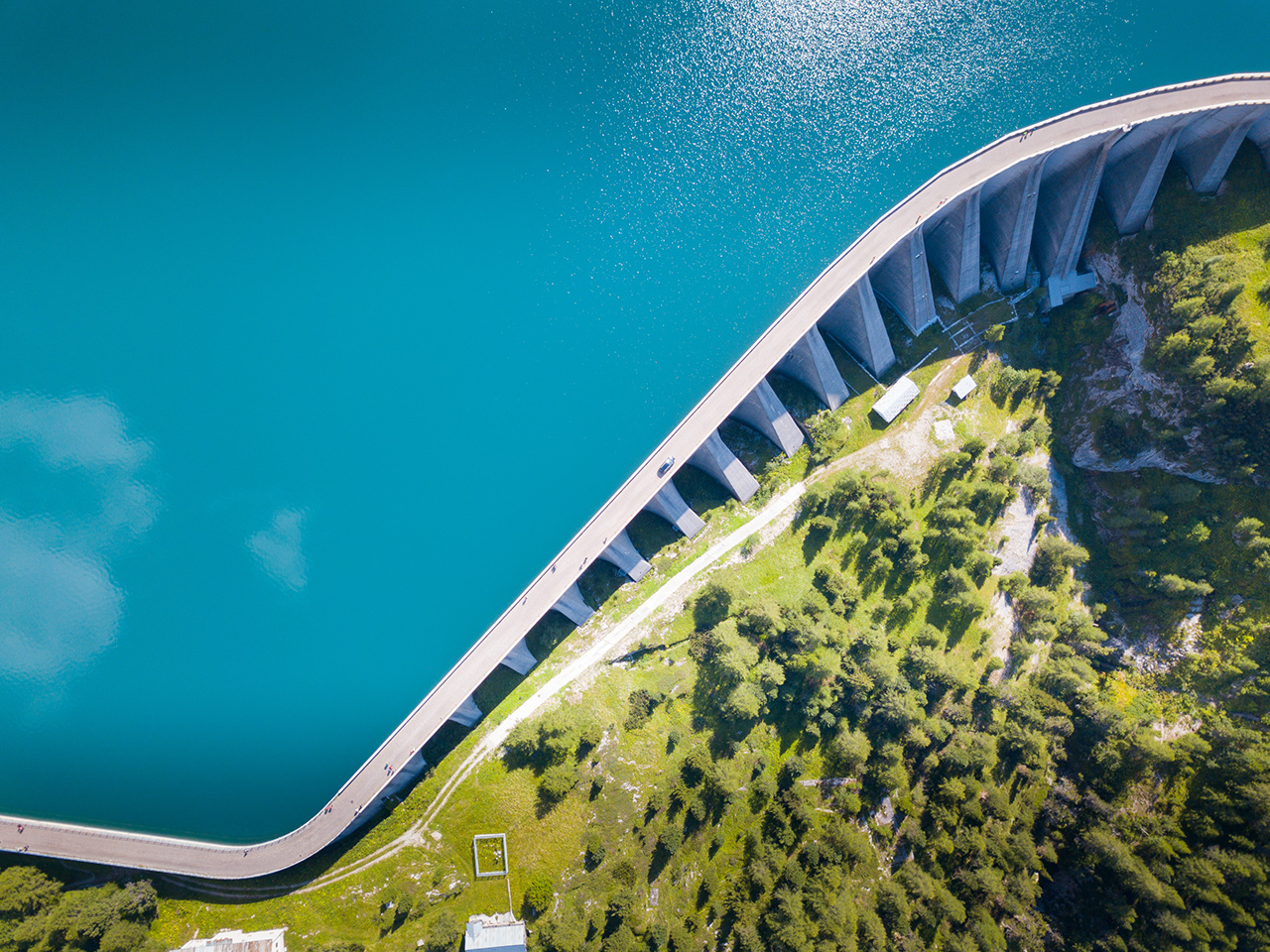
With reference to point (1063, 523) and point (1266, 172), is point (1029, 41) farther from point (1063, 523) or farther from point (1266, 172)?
point (1063, 523)

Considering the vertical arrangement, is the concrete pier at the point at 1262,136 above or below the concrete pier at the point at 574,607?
above

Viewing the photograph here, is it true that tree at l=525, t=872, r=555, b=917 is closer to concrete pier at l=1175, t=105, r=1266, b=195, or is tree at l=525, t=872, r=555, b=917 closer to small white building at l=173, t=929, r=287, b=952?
small white building at l=173, t=929, r=287, b=952

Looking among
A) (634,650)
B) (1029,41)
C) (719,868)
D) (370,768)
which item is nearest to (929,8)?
(1029,41)

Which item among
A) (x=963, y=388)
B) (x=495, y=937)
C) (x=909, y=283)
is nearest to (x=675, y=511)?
(x=963, y=388)

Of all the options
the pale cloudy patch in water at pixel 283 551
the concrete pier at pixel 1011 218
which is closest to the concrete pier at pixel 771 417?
the concrete pier at pixel 1011 218

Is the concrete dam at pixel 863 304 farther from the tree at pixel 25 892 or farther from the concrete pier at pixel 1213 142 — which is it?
the tree at pixel 25 892

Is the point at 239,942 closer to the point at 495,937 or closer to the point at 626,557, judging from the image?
the point at 495,937

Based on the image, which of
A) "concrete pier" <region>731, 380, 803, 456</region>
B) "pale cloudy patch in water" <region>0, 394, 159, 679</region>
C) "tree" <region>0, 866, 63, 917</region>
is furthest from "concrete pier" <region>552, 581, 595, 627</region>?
"tree" <region>0, 866, 63, 917</region>
